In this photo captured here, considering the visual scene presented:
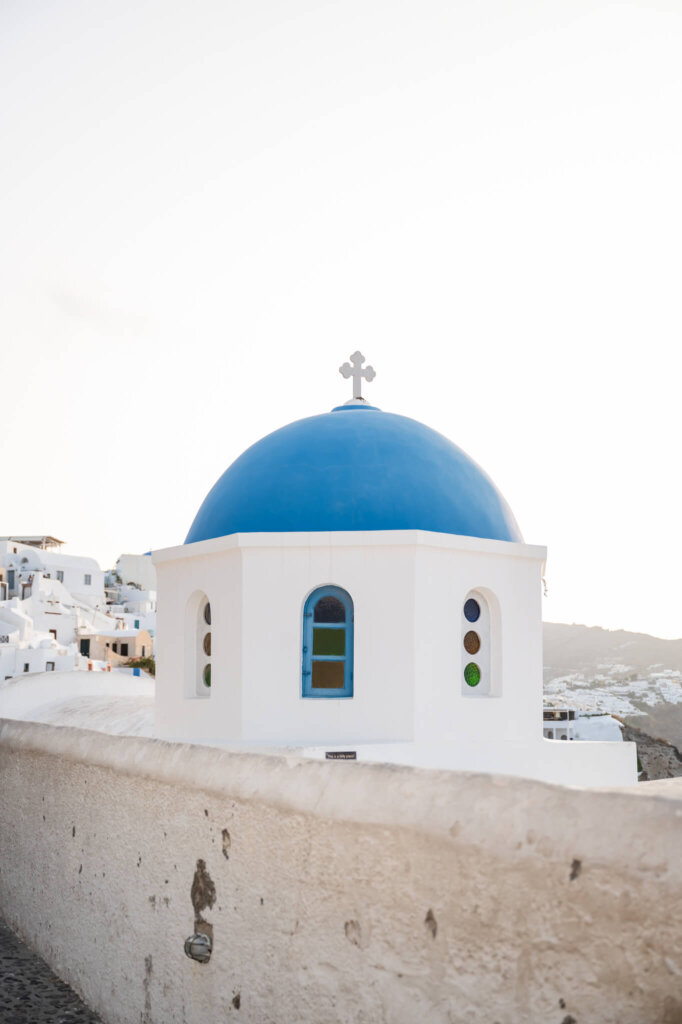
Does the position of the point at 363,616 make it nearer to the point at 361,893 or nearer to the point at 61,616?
the point at 361,893

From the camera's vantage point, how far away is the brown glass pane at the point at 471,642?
7.97 meters

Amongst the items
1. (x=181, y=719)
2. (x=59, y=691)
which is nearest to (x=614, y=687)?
(x=59, y=691)

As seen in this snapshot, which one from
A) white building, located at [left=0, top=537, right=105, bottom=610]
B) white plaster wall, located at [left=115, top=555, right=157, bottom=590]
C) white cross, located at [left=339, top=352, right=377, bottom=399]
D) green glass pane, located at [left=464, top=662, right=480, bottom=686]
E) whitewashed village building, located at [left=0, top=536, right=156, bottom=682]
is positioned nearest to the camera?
green glass pane, located at [left=464, top=662, right=480, bottom=686]

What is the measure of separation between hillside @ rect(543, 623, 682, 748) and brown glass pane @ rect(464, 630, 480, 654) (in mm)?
41433

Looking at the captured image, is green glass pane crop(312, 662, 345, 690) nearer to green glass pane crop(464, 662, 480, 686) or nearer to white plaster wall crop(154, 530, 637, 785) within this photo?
white plaster wall crop(154, 530, 637, 785)

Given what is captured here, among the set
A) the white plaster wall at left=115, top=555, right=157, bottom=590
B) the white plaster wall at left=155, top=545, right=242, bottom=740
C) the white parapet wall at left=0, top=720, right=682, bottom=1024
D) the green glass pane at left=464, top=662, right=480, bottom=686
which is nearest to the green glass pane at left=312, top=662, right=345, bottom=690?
the white plaster wall at left=155, top=545, right=242, bottom=740

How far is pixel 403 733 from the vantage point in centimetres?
730

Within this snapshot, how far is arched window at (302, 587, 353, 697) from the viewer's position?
25.0 ft

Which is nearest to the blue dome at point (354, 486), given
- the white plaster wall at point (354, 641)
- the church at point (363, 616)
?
the church at point (363, 616)

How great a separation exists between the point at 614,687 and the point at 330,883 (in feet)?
191

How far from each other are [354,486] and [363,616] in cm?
117

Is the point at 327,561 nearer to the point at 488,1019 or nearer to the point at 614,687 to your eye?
the point at 488,1019

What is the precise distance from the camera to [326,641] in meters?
7.64

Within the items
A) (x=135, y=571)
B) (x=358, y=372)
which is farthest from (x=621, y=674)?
(x=358, y=372)
